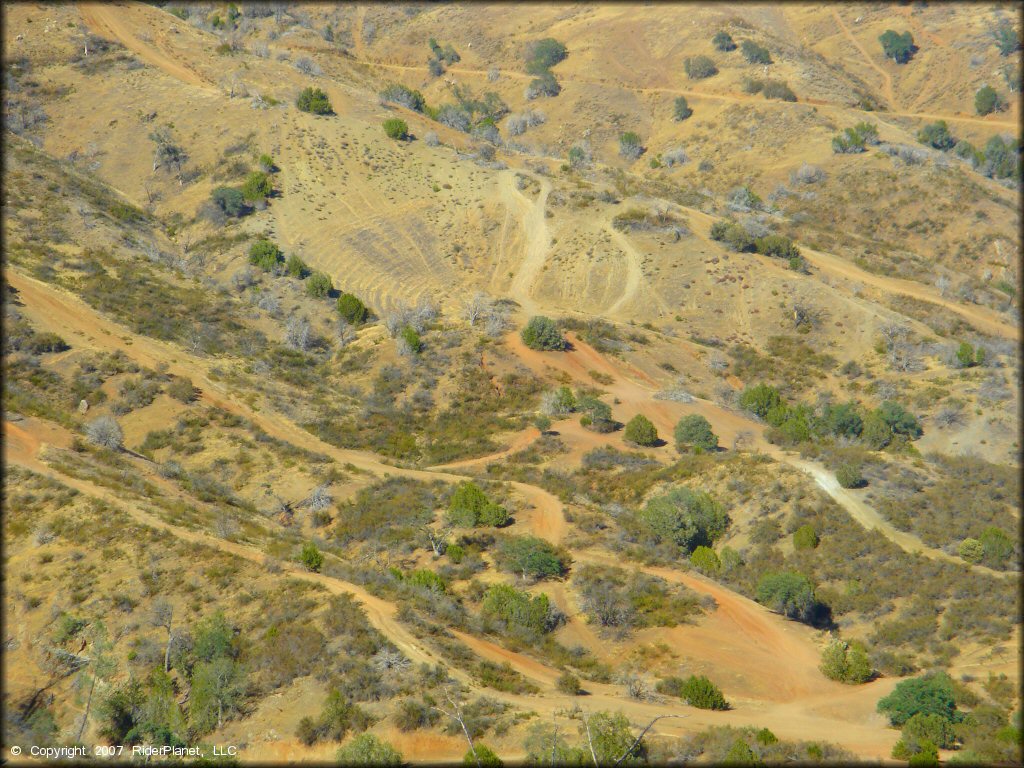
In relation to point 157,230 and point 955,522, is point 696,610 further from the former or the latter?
point 157,230

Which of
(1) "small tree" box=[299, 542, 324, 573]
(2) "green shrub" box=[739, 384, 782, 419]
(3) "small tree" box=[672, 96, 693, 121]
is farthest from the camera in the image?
(3) "small tree" box=[672, 96, 693, 121]

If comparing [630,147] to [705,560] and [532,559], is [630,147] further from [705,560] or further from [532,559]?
[532,559]

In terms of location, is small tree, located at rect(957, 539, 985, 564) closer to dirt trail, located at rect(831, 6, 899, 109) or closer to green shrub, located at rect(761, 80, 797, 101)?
green shrub, located at rect(761, 80, 797, 101)

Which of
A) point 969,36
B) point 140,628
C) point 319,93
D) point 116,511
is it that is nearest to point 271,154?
point 319,93

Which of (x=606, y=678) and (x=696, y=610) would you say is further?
(x=696, y=610)

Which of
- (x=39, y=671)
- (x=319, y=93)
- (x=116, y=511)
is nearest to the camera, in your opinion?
(x=39, y=671)

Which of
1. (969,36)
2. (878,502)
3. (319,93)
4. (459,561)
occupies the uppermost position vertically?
(969,36)

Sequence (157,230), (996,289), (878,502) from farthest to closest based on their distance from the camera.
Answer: (996,289)
(157,230)
(878,502)

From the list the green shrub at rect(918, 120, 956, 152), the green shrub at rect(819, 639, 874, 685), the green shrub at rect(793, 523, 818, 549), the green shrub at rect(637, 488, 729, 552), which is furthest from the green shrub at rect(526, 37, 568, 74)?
the green shrub at rect(819, 639, 874, 685)
